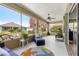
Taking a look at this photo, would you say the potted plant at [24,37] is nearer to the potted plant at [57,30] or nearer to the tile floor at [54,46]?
the tile floor at [54,46]

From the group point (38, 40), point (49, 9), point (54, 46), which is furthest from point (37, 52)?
point (49, 9)

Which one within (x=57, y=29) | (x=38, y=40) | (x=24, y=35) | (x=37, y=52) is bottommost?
(x=37, y=52)

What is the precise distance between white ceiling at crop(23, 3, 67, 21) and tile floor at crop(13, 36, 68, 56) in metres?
0.45

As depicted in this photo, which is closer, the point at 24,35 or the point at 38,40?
the point at 24,35

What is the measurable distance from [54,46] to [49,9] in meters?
0.72

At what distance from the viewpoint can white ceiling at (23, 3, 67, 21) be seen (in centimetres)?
254

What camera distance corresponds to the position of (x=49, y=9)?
2658 millimetres

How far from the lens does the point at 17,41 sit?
2.70 metres

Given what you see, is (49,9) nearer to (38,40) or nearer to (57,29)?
(57,29)

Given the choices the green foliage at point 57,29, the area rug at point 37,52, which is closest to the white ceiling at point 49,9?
the green foliage at point 57,29

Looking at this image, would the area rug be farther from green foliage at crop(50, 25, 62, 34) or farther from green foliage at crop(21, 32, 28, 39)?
green foliage at crop(50, 25, 62, 34)

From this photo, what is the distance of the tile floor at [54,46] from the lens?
2.64 metres

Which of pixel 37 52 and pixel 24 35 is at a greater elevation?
pixel 24 35

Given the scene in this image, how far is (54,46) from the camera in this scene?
274 centimetres
